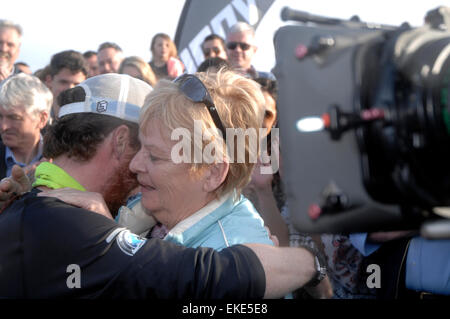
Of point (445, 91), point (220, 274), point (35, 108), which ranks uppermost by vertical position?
point (35, 108)

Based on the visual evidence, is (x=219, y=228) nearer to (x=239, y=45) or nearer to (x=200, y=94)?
(x=200, y=94)

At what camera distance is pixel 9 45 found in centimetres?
451

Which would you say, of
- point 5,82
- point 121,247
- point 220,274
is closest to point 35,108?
point 5,82

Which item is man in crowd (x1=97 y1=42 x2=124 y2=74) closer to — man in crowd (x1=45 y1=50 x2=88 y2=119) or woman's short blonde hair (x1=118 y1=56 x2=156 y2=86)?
man in crowd (x1=45 y1=50 x2=88 y2=119)

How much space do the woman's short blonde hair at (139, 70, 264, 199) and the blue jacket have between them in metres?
0.08

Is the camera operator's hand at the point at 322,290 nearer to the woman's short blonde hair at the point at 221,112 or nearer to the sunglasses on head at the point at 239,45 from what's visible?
the woman's short blonde hair at the point at 221,112

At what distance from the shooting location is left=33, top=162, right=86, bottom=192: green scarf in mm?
1645

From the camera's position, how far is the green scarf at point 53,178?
64.7 inches

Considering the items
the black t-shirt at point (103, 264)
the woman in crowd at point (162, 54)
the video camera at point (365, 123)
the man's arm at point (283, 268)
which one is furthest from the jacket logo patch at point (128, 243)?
the woman in crowd at point (162, 54)

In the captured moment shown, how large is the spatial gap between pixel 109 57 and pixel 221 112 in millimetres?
3886

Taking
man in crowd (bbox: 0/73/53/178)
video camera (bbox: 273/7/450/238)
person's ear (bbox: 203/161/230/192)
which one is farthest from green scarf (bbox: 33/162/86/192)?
man in crowd (bbox: 0/73/53/178)

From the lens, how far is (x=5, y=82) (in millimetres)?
3045
